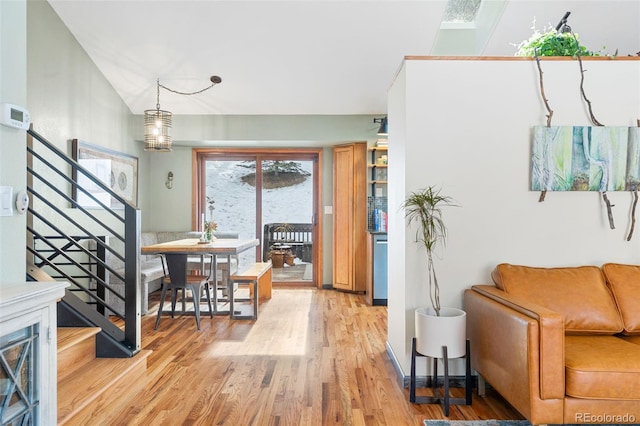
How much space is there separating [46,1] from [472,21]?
4.56m

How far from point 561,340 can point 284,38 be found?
3.89 metres

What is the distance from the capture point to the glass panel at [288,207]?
6.61 m

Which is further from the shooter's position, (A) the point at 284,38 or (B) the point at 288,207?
(B) the point at 288,207

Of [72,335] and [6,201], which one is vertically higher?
[6,201]

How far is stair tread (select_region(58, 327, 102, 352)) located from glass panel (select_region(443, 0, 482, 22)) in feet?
14.9

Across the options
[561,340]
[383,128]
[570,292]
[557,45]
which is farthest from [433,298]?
[383,128]

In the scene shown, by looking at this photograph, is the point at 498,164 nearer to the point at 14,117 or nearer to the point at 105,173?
the point at 14,117

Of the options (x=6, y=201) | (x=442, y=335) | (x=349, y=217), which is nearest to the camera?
(x=6, y=201)

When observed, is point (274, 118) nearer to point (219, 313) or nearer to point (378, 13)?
point (378, 13)

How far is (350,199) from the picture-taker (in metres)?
6.11

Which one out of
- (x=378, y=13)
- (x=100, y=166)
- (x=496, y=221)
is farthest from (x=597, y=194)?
(x=100, y=166)

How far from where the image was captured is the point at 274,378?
294cm

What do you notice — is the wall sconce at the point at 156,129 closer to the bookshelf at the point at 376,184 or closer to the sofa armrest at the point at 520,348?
the bookshelf at the point at 376,184

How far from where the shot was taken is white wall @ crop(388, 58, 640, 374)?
2.79 meters
